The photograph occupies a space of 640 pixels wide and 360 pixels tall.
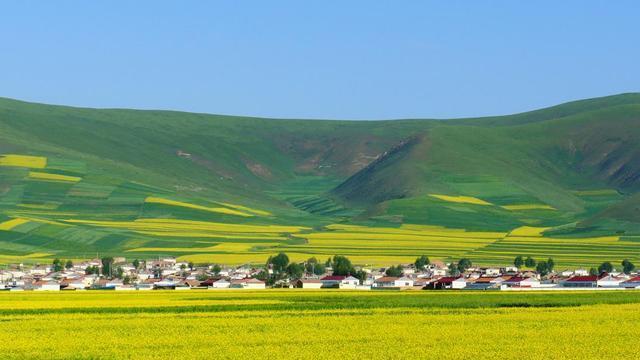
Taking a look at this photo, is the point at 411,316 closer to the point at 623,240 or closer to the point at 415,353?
the point at 415,353

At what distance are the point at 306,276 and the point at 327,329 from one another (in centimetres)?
9877

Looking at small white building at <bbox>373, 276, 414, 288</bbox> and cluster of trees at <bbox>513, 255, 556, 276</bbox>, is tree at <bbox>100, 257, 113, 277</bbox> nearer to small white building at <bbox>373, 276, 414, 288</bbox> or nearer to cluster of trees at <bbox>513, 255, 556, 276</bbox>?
small white building at <bbox>373, 276, 414, 288</bbox>

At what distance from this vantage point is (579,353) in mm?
41094

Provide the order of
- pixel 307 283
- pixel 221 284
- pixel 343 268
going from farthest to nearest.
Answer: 1. pixel 343 268
2. pixel 307 283
3. pixel 221 284

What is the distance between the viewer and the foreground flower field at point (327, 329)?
42.2 metres

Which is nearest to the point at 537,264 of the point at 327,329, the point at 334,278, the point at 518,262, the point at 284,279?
the point at 518,262

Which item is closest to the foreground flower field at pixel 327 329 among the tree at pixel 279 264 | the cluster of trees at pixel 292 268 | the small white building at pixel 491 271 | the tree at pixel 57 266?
the cluster of trees at pixel 292 268

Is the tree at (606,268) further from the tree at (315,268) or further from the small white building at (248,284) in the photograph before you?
the small white building at (248,284)

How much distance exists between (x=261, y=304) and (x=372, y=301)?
6.13 meters

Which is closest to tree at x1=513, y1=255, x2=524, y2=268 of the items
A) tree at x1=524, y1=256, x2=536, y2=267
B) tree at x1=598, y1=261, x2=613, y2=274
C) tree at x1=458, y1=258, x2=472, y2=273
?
tree at x1=524, y1=256, x2=536, y2=267

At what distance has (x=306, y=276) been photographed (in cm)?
14938

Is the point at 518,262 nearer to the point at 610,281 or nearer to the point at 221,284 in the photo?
the point at 610,281

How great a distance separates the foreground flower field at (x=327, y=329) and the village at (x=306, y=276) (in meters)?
47.5

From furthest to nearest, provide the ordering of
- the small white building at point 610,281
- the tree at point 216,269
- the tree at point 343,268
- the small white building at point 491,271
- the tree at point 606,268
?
the tree at point 216,269 → the tree at point 606,268 → the small white building at point 491,271 → the tree at point 343,268 → the small white building at point 610,281
